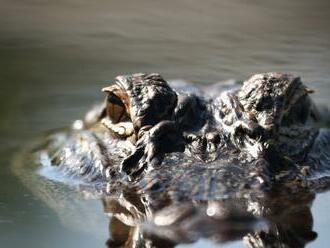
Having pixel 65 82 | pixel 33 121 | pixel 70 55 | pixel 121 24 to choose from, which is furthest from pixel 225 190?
pixel 121 24

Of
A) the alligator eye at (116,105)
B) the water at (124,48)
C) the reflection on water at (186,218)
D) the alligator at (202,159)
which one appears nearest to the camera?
the reflection on water at (186,218)

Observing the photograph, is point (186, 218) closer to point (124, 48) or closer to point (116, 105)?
point (116, 105)

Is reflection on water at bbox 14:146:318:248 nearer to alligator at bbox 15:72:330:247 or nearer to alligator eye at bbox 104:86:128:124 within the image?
alligator at bbox 15:72:330:247

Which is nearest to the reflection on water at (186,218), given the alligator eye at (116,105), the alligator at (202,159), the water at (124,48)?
the alligator at (202,159)

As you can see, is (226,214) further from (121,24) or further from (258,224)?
(121,24)

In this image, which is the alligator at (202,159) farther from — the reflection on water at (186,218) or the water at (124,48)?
the water at (124,48)

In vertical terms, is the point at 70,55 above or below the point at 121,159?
below
